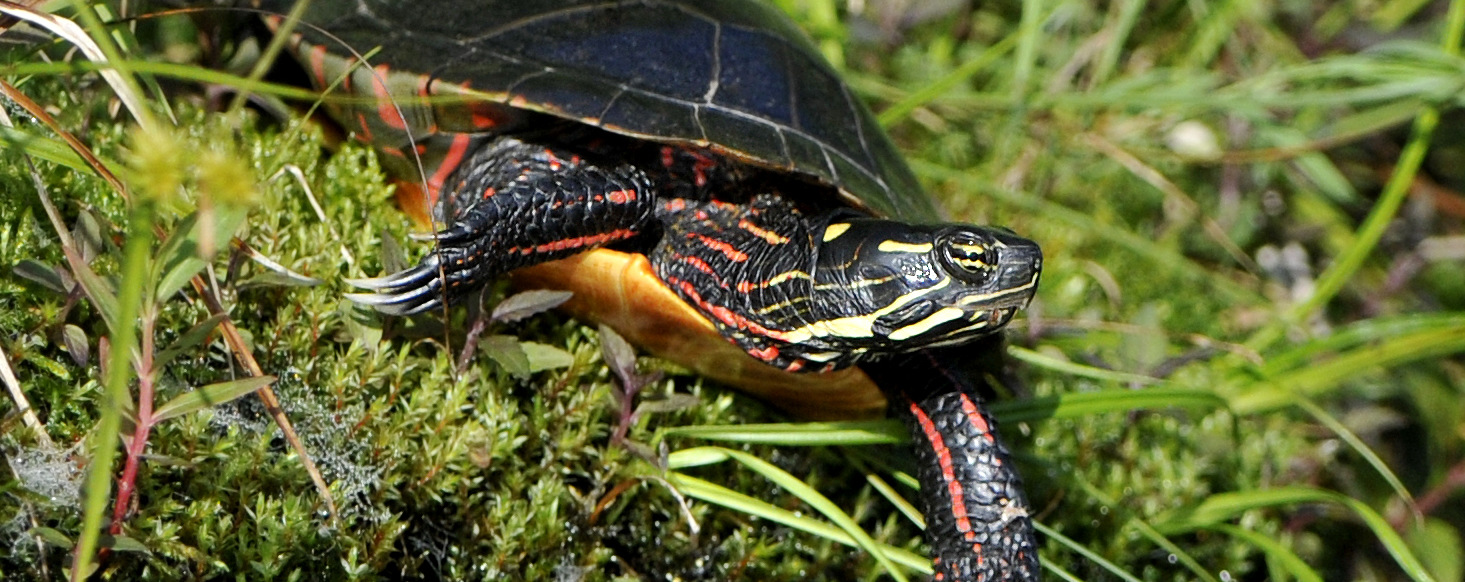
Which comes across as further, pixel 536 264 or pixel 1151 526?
pixel 1151 526

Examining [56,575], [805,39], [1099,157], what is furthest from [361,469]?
[1099,157]

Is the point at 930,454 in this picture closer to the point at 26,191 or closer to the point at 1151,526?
the point at 1151,526

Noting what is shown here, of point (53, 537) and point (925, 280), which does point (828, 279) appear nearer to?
point (925, 280)

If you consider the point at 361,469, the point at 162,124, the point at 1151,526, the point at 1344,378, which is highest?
the point at 162,124

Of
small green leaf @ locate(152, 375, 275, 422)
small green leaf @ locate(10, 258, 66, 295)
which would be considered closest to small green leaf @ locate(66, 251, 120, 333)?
small green leaf @ locate(152, 375, 275, 422)

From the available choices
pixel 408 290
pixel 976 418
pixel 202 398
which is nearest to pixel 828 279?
pixel 976 418

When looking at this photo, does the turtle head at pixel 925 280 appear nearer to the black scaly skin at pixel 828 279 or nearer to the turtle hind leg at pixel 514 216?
the black scaly skin at pixel 828 279
